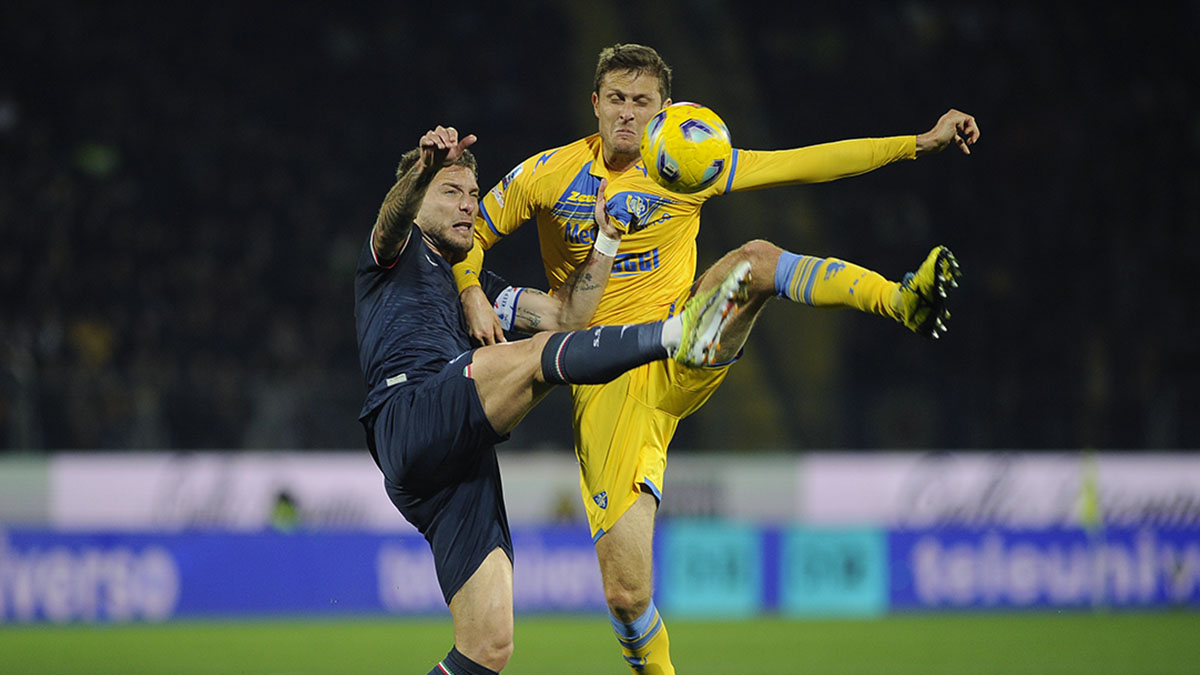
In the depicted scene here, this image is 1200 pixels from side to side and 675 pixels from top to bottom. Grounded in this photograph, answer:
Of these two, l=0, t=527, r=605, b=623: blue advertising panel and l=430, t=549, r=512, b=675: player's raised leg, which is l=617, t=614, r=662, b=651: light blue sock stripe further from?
l=0, t=527, r=605, b=623: blue advertising panel

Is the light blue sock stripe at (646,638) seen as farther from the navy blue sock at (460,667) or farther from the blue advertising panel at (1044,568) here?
the blue advertising panel at (1044,568)

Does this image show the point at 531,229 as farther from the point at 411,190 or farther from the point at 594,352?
the point at 594,352

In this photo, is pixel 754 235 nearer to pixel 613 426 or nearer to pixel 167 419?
pixel 167 419

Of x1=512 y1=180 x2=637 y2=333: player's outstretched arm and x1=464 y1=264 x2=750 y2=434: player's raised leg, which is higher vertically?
x1=512 y1=180 x2=637 y2=333: player's outstretched arm

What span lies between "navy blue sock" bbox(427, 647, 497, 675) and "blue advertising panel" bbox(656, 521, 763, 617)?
308 inches

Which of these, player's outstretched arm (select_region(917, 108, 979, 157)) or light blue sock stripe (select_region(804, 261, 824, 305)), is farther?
player's outstretched arm (select_region(917, 108, 979, 157))

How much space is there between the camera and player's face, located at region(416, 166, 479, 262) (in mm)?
5785

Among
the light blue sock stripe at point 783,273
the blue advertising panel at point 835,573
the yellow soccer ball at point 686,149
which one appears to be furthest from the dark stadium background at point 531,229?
the light blue sock stripe at point 783,273

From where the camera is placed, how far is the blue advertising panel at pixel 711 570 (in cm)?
1323

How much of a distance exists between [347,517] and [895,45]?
1056 centimetres

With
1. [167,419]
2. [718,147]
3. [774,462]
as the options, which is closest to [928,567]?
[774,462]

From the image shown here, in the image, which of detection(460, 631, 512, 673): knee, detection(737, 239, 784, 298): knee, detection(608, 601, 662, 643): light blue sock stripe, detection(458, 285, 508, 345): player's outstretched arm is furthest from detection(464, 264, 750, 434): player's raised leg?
detection(608, 601, 662, 643): light blue sock stripe

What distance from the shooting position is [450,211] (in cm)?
580

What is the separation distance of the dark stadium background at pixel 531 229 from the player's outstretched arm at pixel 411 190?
7.96 meters
